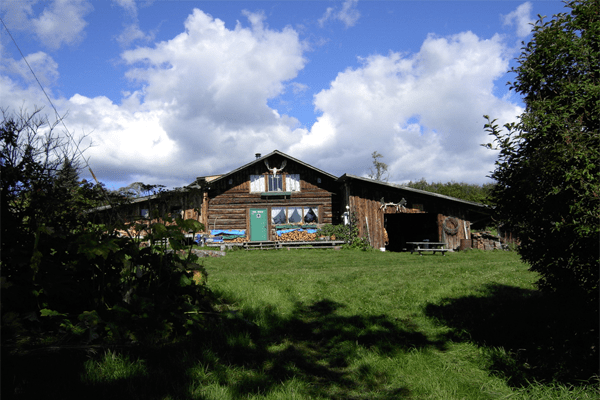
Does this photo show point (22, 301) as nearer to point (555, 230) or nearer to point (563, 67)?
point (555, 230)

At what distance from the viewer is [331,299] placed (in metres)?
6.98

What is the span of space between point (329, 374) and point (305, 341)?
0.96 meters

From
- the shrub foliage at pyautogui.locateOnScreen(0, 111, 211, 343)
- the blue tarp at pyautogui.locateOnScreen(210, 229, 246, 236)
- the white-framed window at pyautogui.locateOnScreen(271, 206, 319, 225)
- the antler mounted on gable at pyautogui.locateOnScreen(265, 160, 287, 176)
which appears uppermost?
the antler mounted on gable at pyautogui.locateOnScreen(265, 160, 287, 176)

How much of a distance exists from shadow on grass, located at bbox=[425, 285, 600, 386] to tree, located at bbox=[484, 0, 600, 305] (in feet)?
1.48

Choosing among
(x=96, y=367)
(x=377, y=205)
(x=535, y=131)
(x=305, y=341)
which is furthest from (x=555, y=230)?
(x=377, y=205)

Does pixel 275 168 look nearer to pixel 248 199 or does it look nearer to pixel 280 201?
pixel 280 201

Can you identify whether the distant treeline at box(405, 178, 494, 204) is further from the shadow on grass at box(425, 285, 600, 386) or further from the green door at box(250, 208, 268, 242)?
the shadow on grass at box(425, 285, 600, 386)

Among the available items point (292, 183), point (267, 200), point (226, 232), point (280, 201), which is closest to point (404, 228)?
point (292, 183)

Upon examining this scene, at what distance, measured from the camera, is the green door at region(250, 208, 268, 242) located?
78.4 feet

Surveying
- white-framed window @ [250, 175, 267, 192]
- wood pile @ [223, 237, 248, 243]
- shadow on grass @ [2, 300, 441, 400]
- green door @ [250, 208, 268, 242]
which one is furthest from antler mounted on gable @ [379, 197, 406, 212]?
shadow on grass @ [2, 300, 441, 400]

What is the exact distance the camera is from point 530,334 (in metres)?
4.83

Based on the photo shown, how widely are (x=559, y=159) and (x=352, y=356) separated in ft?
10.5

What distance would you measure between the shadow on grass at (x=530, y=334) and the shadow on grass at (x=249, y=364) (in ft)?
2.59

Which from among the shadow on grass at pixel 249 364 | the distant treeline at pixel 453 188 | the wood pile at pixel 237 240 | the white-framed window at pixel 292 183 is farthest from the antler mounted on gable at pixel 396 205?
the distant treeline at pixel 453 188
